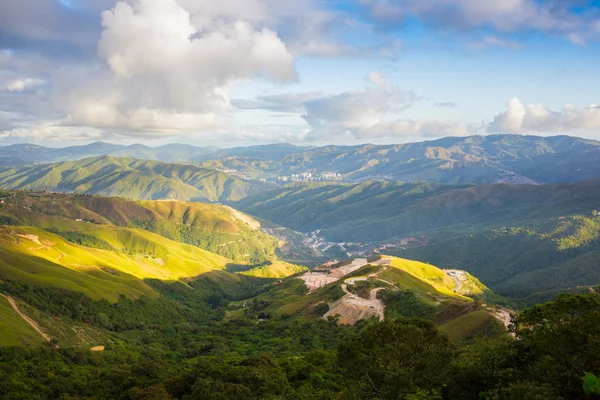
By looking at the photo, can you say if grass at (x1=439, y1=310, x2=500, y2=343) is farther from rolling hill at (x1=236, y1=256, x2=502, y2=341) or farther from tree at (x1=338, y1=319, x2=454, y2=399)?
tree at (x1=338, y1=319, x2=454, y2=399)

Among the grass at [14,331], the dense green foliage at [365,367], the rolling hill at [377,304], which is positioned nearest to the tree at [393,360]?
the dense green foliage at [365,367]

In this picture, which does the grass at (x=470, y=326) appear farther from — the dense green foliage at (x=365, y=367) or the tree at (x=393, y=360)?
the tree at (x=393, y=360)

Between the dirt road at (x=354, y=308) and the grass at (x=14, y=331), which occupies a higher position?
the grass at (x=14, y=331)

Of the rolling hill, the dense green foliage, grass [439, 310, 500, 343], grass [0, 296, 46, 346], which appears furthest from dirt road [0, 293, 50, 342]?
grass [439, 310, 500, 343]

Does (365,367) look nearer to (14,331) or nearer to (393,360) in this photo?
(393,360)

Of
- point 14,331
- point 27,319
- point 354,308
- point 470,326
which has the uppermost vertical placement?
point 470,326

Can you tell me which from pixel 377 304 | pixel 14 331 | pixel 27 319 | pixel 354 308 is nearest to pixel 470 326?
pixel 354 308

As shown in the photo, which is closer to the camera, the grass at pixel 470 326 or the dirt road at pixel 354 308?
the grass at pixel 470 326
